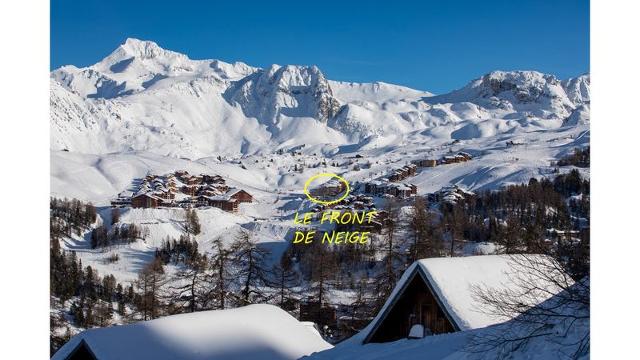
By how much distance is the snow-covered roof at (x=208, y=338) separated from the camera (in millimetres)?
14609

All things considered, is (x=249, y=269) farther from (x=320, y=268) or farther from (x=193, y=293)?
(x=320, y=268)

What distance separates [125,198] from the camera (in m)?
90.6

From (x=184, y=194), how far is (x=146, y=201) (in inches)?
528

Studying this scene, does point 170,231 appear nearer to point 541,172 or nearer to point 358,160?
point 541,172

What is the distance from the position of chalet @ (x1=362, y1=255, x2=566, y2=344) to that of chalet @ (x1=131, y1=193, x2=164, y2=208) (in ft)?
240

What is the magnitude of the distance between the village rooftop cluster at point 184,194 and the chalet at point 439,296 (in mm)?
69657

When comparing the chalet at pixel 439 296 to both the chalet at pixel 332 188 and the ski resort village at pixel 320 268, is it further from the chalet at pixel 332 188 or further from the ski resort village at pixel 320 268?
the chalet at pixel 332 188

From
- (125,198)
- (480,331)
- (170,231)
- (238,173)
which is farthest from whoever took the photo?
(238,173)

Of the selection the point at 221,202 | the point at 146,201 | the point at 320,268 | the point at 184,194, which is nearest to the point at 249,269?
the point at 320,268

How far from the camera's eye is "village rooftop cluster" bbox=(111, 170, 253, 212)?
281 ft

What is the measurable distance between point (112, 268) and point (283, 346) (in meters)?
46.1

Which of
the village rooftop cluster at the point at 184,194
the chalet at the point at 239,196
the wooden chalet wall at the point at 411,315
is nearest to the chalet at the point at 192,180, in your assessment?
the village rooftop cluster at the point at 184,194
